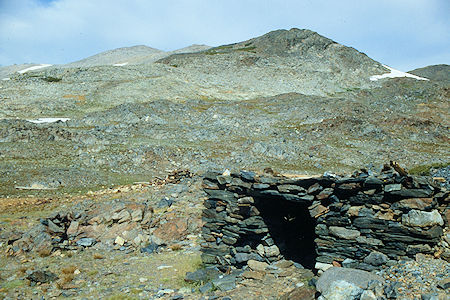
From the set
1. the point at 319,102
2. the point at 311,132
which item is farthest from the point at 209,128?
the point at 319,102

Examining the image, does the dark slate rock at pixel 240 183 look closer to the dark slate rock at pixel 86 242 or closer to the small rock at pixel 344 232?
the small rock at pixel 344 232

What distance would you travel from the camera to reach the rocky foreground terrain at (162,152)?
10922mm

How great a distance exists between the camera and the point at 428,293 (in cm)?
716

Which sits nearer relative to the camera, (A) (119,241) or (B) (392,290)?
(B) (392,290)

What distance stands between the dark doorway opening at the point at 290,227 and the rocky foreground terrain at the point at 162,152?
5.45 feet

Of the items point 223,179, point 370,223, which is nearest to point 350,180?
point 370,223

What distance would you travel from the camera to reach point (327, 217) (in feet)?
32.2

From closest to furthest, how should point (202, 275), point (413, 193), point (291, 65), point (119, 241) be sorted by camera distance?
point (413, 193), point (202, 275), point (119, 241), point (291, 65)

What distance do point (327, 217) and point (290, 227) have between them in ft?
10.3

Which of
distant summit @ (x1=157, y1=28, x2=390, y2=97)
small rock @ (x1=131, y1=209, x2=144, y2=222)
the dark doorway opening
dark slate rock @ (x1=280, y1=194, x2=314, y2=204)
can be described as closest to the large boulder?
dark slate rock @ (x1=280, y1=194, x2=314, y2=204)

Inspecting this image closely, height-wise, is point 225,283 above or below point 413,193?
below

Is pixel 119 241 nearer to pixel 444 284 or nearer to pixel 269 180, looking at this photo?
pixel 269 180

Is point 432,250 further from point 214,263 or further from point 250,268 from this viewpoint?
point 214,263

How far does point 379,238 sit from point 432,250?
1296mm
